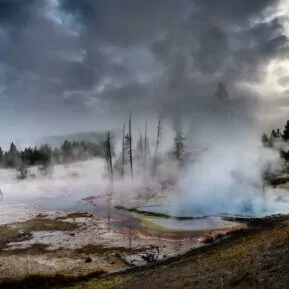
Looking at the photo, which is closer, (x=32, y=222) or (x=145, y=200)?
(x=32, y=222)

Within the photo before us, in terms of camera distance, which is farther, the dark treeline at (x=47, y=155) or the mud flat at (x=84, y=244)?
the dark treeline at (x=47, y=155)

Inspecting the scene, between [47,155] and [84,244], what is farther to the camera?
[47,155]

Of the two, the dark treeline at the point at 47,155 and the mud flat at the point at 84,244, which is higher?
the dark treeline at the point at 47,155

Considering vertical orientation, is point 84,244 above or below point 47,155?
below

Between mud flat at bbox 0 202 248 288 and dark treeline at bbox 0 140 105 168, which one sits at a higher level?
dark treeline at bbox 0 140 105 168

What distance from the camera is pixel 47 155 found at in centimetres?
13500

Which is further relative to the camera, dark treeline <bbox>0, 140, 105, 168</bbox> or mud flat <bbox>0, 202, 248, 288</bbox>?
dark treeline <bbox>0, 140, 105, 168</bbox>

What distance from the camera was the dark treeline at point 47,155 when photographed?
5241 inches

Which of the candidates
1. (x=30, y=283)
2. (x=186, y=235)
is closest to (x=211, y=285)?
(x=30, y=283)

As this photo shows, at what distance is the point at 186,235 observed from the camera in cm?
4084

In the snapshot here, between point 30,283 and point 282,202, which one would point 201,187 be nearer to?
point 282,202

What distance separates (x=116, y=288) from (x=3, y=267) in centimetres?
1169

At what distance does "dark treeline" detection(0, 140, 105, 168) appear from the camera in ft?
437

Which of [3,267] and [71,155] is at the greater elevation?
[71,155]
